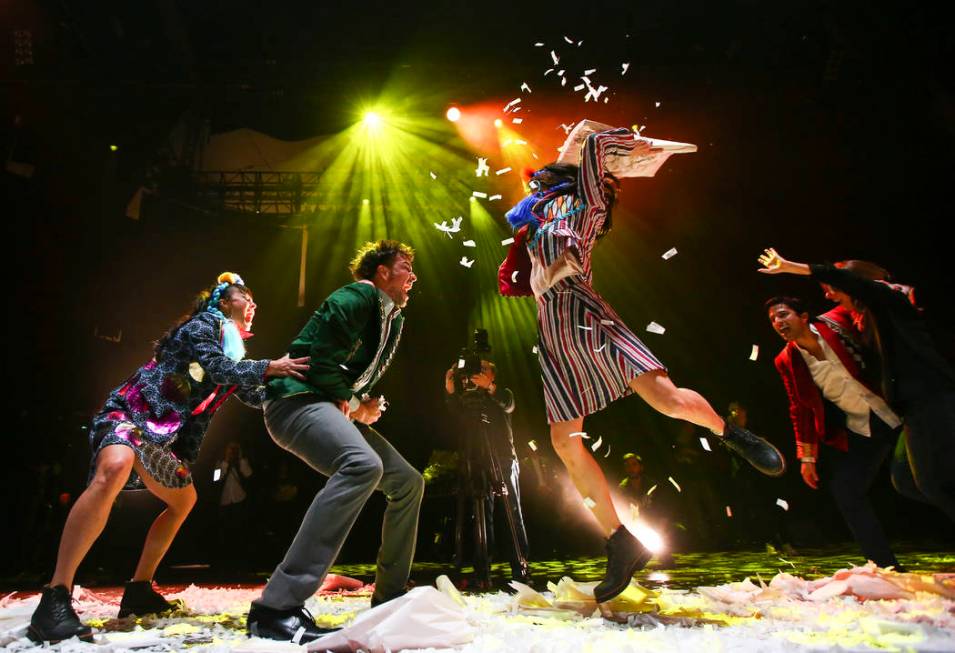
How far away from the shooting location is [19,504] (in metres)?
7.10

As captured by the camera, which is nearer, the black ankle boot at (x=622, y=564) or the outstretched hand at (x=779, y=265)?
the black ankle boot at (x=622, y=564)

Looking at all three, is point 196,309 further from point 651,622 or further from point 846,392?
point 846,392

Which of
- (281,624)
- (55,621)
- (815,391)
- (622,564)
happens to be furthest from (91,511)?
(815,391)

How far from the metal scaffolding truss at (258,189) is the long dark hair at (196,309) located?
727 centimetres

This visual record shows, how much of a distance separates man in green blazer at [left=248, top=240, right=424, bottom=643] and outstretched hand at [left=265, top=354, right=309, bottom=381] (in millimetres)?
34

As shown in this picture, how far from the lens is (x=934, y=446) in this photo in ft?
8.51

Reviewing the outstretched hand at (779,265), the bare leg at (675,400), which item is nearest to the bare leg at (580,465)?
the bare leg at (675,400)

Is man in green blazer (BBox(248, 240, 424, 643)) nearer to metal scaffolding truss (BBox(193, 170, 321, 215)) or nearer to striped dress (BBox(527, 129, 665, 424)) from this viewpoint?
striped dress (BBox(527, 129, 665, 424))

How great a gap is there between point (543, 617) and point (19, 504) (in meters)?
7.55

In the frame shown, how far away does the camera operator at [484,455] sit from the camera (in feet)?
14.3

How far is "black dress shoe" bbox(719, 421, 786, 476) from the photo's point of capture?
2283mm

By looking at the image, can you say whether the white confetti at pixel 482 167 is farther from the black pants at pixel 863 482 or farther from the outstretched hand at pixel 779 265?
the black pants at pixel 863 482

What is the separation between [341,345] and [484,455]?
7.51 feet

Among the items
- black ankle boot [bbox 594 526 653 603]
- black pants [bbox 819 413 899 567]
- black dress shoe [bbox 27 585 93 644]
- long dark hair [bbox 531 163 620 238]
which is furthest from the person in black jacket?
black dress shoe [bbox 27 585 93 644]
